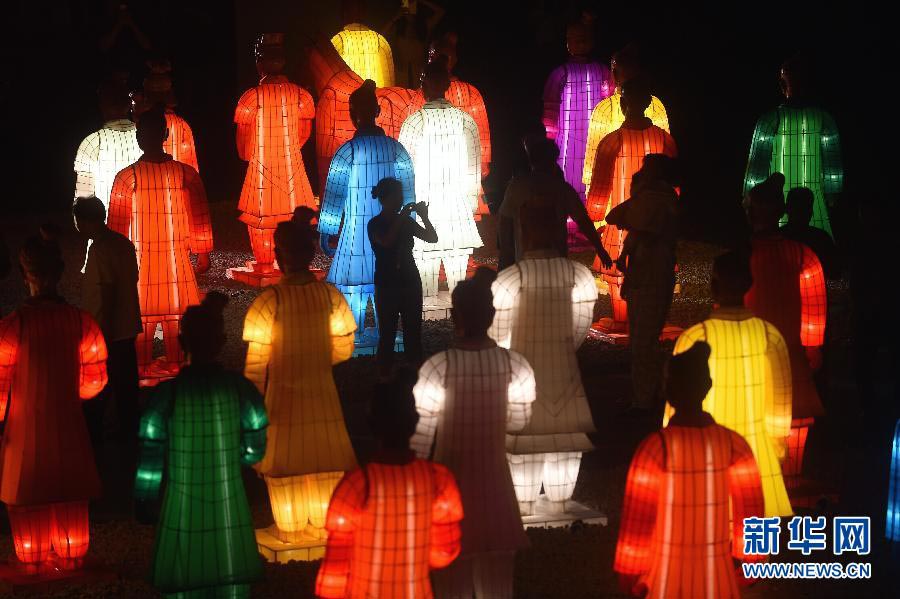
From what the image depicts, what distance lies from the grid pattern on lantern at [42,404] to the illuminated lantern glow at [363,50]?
7.08 meters

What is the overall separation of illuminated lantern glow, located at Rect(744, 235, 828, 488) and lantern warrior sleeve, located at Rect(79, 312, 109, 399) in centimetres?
310

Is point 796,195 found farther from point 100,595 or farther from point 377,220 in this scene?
point 100,595

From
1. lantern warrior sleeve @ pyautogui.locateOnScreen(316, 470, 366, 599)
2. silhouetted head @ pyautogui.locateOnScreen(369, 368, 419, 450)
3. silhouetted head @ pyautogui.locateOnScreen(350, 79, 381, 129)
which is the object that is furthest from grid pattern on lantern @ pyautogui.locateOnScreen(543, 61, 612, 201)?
lantern warrior sleeve @ pyautogui.locateOnScreen(316, 470, 366, 599)

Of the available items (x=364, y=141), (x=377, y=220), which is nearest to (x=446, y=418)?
(x=377, y=220)

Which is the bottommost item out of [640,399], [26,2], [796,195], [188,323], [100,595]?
[100,595]

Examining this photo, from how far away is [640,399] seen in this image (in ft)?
29.5

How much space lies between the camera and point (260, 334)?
6.60 metres

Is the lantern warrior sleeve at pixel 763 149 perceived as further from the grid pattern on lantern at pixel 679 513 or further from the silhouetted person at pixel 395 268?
the grid pattern on lantern at pixel 679 513

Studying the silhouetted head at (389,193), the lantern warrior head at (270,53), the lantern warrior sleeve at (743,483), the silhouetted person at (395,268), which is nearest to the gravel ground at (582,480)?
the silhouetted person at (395,268)

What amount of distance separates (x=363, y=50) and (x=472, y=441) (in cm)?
783

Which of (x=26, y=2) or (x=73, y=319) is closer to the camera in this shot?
(x=73, y=319)

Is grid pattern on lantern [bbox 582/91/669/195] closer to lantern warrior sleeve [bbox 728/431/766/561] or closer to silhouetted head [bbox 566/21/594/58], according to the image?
silhouetted head [bbox 566/21/594/58]

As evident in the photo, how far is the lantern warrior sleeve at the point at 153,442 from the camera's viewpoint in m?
5.77

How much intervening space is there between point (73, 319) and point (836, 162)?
603 cm
